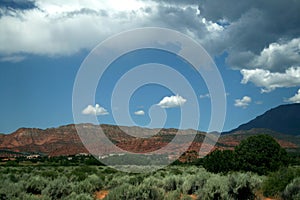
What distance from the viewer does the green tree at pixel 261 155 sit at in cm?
3031

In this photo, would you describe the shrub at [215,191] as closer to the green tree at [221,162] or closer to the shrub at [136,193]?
the shrub at [136,193]

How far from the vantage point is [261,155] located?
31109 mm

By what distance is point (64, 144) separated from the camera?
375 feet

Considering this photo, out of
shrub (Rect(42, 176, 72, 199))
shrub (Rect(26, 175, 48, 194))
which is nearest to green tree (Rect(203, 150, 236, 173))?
shrub (Rect(26, 175, 48, 194))

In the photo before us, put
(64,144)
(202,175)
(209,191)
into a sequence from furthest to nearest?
1. (64,144)
2. (202,175)
3. (209,191)

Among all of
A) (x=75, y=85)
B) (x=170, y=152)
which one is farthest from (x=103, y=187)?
(x=170, y=152)

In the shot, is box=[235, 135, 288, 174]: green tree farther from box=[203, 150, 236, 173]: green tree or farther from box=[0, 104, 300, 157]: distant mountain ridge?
box=[0, 104, 300, 157]: distant mountain ridge

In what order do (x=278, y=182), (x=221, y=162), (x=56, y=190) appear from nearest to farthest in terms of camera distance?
(x=56, y=190), (x=278, y=182), (x=221, y=162)

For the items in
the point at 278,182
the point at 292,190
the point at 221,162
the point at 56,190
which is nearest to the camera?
the point at 292,190

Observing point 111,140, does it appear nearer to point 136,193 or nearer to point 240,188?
point 240,188

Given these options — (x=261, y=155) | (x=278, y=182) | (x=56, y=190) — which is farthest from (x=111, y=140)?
(x=278, y=182)

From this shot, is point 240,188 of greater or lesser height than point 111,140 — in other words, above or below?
below

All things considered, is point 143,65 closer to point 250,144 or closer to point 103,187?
point 103,187

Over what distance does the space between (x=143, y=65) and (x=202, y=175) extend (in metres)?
10.9
